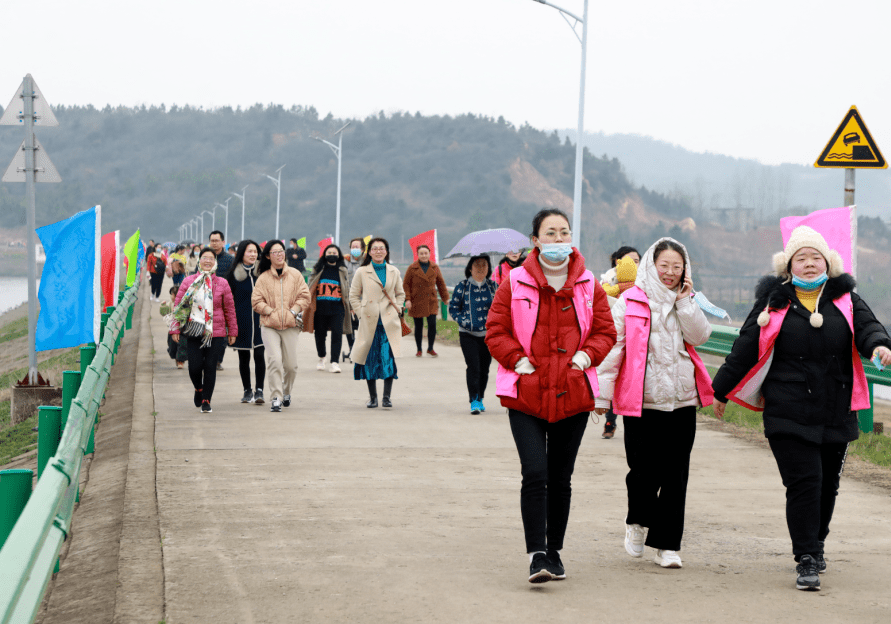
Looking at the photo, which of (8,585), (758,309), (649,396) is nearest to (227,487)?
(649,396)

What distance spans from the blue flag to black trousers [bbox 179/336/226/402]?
2.95 ft

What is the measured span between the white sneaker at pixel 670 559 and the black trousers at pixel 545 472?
23.1 inches

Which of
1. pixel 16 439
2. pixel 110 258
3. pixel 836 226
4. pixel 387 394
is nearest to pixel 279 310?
pixel 387 394

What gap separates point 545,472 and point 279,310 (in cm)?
629

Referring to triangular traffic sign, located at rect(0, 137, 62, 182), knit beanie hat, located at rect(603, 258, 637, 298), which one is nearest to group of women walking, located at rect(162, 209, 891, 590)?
knit beanie hat, located at rect(603, 258, 637, 298)

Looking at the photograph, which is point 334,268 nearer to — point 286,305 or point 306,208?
point 286,305

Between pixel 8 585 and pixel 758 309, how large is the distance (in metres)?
3.81

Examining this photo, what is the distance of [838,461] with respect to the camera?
5367 millimetres

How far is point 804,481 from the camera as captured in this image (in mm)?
5195

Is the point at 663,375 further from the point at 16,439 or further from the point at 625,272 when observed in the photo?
the point at 16,439

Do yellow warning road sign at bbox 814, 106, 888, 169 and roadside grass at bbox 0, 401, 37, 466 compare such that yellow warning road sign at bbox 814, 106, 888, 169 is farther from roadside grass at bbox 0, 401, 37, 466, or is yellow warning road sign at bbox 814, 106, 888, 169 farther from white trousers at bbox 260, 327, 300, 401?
roadside grass at bbox 0, 401, 37, 466

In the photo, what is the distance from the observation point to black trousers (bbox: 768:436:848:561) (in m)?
5.13

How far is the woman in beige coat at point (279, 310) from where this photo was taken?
10906 millimetres

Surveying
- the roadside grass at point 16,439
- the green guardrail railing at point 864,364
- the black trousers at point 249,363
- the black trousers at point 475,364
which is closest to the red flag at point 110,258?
the roadside grass at point 16,439
